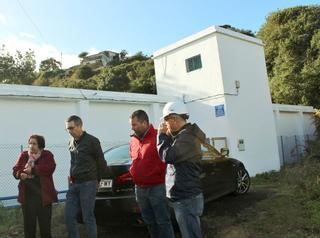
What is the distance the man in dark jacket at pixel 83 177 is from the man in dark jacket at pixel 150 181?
0.59 meters

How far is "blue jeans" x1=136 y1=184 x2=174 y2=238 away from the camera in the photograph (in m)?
4.74

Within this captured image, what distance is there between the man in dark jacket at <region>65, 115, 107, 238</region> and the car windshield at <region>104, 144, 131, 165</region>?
771mm

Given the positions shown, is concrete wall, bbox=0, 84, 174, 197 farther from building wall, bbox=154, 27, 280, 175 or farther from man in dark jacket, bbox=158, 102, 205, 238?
man in dark jacket, bbox=158, 102, 205, 238

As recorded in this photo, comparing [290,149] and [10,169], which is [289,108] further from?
[10,169]

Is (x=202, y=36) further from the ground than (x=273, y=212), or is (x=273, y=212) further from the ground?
(x=202, y=36)

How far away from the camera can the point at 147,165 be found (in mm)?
4832

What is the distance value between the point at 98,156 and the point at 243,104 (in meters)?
10.6

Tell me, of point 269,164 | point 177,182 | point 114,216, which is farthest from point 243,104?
point 177,182

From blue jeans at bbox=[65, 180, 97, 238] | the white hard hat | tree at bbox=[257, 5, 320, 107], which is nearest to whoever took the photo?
the white hard hat

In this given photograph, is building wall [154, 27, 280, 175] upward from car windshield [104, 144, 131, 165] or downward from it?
upward

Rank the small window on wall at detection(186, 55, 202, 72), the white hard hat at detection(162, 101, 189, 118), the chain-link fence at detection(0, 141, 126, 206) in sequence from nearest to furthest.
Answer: the white hard hat at detection(162, 101, 189, 118), the chain-link fence at detection(0, 141, 126, 206), the small window on wall at detection(186, 55, 202, 72)

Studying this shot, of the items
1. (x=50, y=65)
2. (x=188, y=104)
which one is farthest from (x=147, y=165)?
(x=50, y=65)

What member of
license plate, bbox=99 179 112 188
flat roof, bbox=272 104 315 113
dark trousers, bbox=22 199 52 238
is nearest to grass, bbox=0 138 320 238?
dark trousers, bbox=22 199 52 238

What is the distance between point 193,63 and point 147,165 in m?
11.1
